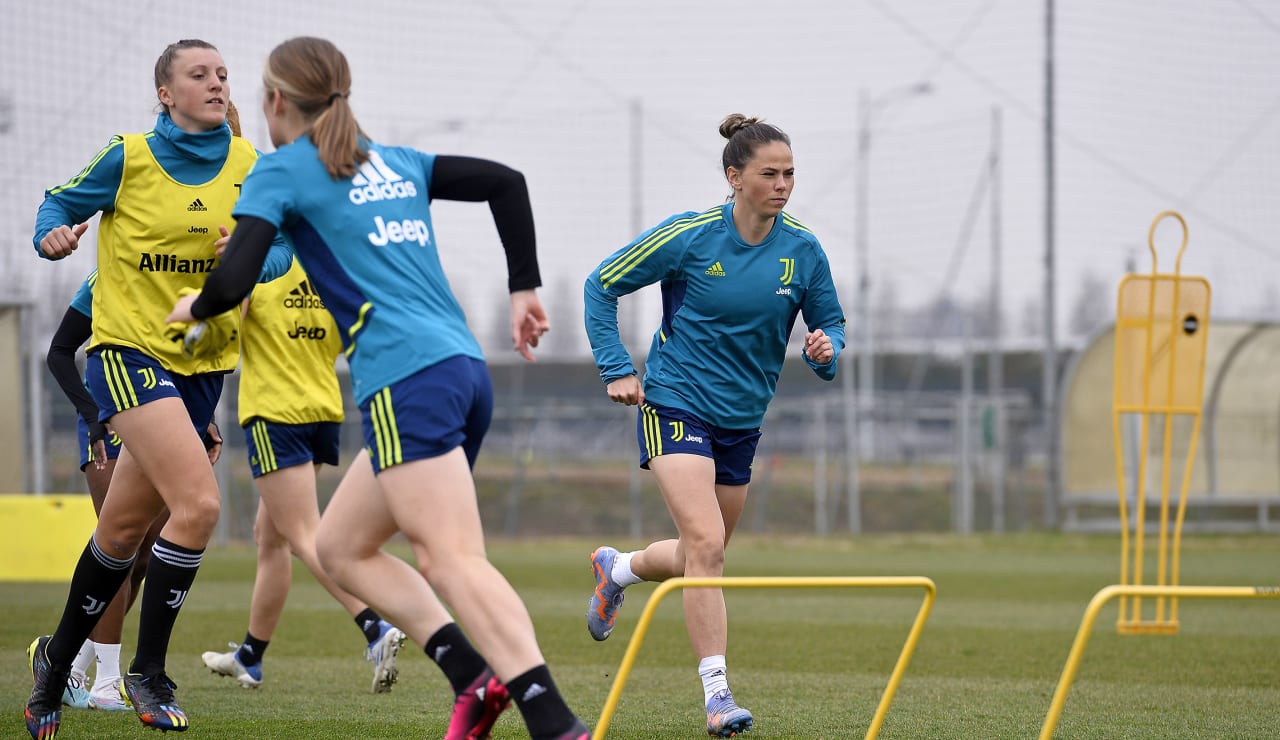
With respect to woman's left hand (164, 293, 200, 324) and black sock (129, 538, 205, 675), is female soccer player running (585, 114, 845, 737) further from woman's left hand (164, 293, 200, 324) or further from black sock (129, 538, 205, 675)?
woman's left hand (164, 293, 200, 324)

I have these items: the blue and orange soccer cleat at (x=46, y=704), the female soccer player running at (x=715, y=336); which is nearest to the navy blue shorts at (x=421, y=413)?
the female soccer player running at (x=715, y=336)

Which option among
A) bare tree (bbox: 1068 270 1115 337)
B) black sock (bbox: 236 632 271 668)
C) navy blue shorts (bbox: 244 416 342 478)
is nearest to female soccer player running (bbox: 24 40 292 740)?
navy blue shorts (bbox: 244 416 342 478)

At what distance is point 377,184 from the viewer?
12.8 ft

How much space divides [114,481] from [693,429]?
2.19 metres

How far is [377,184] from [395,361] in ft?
1.59

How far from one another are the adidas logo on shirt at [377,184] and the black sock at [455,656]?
1.16m

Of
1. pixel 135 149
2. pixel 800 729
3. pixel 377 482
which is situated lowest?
pixel 800 729

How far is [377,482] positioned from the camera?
3.90 m

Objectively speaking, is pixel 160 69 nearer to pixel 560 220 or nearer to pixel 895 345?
pixel 560 220

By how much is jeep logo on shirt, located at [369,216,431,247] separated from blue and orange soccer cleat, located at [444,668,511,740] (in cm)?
117

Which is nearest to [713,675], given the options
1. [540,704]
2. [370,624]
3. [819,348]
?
[819,348]

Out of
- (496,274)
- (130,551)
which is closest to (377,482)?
(130,551)

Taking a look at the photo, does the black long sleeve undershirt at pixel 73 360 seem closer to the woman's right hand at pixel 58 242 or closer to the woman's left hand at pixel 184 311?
the woman's right hand at pixel 58 242

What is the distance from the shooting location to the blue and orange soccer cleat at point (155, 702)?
5.35 metres
